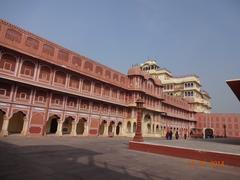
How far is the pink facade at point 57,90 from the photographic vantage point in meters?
20.5

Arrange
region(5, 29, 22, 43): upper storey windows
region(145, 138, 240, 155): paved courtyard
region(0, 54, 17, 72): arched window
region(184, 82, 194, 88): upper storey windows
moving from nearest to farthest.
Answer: region(145, 138, 240, 155): paved courtyard → region(0, 54, 17, 72): arched window → region(5, 29, 22, 43): upper storey windows → region(184, 82, 194, 88): upper storey windows

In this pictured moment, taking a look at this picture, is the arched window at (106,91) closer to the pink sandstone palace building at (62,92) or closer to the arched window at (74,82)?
the pink sandstone palace building at (62,92)

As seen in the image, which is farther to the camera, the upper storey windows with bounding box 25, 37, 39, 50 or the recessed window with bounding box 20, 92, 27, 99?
the upper storey windows with bounding box 25, 37, 39, 50

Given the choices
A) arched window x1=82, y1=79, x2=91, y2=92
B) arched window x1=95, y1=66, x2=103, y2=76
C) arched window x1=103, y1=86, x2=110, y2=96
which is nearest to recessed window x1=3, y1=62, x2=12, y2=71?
arched window x1=82, y1=79, x2=91, y2=92

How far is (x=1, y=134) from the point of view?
1906 centimetres

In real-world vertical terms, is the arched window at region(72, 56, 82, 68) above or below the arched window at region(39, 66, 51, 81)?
above

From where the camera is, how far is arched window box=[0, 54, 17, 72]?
781 inches

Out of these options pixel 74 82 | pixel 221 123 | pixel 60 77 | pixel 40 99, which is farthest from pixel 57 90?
pixel 221 123

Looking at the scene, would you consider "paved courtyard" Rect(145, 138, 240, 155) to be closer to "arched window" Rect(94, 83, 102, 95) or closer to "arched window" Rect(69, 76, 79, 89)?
"arched window" Rect(94, 83, 102, 95)

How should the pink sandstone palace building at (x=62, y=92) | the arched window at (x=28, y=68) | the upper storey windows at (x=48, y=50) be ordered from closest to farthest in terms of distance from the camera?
1. the pink sandstone palace building at (x=62, y=92)
2. the arched window at (x=28, y=68)
3. the upper storey windows at (x=48, y=50)

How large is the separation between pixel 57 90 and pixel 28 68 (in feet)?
14.4

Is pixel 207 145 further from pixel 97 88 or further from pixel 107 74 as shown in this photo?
pixel 107 74

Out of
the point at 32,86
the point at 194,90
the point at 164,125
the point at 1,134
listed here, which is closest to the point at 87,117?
the point at 32,86

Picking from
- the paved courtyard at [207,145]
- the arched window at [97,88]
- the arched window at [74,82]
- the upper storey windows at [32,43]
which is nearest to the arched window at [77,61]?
the arched window at [74,82]
